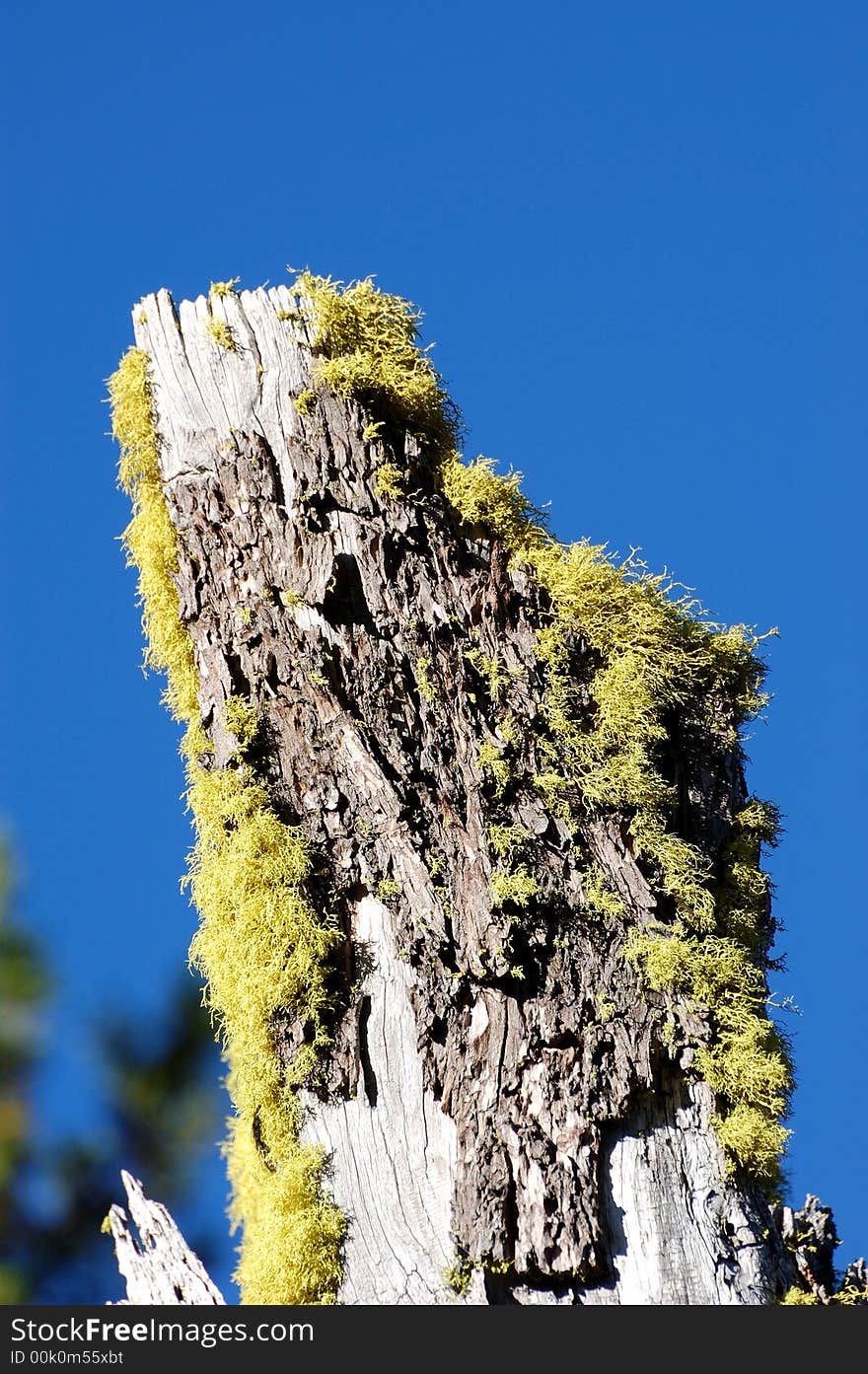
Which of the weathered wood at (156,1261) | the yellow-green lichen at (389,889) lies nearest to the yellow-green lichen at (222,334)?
the yellow-green lichen at (389,889)

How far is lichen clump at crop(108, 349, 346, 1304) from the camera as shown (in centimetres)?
303

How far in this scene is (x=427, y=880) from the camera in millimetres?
3035

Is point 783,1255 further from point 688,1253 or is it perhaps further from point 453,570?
point 453,570

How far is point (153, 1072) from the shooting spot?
5.87m

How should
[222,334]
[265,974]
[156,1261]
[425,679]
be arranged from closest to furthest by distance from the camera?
[265,974] → [425,679] → [156,1261] → [222,334]

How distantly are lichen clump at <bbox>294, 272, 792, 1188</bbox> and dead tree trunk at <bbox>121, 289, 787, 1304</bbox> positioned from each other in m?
0.06

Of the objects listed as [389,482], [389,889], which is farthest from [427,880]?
[389,482]

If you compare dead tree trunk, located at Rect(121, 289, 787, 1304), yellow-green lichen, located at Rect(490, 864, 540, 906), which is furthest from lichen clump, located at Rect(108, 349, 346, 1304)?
yellow-green lichen, located at Rect(490, 864, 540, 906)

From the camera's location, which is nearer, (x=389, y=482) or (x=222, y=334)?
(x=389, y=482)

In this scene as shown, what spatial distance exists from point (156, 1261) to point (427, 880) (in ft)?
4.52

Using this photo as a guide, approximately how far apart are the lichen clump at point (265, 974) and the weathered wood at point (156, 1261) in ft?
0.49

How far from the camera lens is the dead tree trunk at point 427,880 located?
282 centimetres

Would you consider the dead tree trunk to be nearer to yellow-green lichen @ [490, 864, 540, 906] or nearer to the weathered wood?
yellow-green lichen @ [490, 864, 540, 906]

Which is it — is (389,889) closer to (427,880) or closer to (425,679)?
(427,880)
